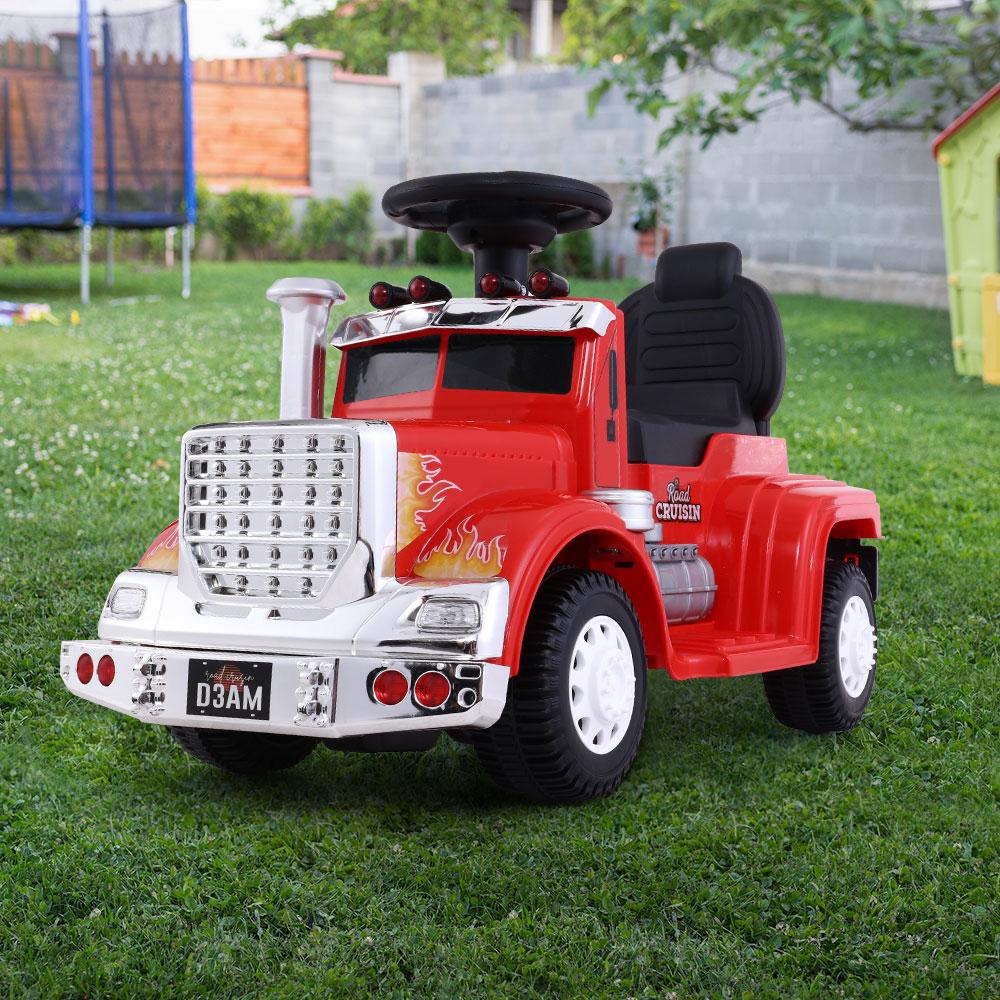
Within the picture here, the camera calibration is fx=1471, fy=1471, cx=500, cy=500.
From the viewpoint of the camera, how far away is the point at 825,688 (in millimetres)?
4773

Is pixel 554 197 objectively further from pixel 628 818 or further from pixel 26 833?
pixel 26 833

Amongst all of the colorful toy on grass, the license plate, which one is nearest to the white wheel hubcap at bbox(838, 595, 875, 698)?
the license plate

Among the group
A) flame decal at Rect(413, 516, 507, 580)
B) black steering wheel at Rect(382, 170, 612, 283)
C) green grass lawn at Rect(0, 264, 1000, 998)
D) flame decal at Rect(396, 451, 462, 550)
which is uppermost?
black steering wheel at Rect(382, 170, 612, 283)

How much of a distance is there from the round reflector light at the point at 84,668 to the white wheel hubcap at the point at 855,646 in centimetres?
239

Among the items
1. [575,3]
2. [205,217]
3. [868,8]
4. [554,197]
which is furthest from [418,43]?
[554,197]

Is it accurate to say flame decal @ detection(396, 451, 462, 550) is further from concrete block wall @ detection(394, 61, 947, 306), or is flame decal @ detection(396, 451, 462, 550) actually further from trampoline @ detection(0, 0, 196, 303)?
concrete block wall @ detection(394, 61, 947, 306)

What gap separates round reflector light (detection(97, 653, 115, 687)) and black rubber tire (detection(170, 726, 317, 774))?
0.31 metres

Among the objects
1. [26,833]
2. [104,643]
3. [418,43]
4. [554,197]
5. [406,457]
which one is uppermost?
[418,43]

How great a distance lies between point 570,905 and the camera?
11.0 feet

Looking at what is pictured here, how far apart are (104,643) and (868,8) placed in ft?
31.5

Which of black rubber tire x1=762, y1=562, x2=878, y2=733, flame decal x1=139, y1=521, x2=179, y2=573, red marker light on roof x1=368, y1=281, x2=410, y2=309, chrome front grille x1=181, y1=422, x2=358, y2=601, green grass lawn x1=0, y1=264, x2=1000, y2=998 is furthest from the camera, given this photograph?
black rubber tire x1=762, y1=562, x2=878, y2=733

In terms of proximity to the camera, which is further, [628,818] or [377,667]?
[628,818]

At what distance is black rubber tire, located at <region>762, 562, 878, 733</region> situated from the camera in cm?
477

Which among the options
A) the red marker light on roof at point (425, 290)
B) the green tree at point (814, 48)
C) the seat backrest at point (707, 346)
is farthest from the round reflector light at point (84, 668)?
the green tree at point (814, 48)
